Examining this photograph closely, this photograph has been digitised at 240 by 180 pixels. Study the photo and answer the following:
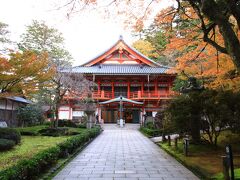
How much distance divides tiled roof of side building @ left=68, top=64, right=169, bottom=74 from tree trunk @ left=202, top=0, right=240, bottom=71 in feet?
92.3

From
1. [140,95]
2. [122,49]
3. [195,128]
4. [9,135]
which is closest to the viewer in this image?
[195,128]

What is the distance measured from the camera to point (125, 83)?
3681 centimetres

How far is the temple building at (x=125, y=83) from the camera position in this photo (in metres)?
34.6

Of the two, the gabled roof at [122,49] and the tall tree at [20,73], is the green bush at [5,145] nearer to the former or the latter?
the tall tree at [20,73]

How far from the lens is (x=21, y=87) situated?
1469cm

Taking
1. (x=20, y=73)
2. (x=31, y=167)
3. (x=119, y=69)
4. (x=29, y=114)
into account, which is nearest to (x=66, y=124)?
(x=29, y=114)

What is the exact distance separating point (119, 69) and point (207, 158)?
26.6 meters

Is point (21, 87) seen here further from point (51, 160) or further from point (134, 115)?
point (134, 115)

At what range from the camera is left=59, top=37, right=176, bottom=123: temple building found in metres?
34.6

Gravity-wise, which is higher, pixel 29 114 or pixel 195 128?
pixel 29 114

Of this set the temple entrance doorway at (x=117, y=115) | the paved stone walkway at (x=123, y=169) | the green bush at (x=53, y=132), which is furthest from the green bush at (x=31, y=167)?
the temple entrance doorway at (x=117, y=115)

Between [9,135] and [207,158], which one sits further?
[9,135]

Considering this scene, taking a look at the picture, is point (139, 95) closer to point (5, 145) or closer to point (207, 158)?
point (5, 145)

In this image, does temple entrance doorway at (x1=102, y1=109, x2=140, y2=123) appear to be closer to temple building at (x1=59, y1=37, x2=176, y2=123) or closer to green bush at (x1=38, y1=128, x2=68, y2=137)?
temple building at (x1=59, y1=37, x2=176, y2=123)
